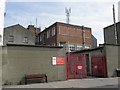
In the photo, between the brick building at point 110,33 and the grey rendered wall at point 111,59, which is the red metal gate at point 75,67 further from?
the brick building at point 110,33

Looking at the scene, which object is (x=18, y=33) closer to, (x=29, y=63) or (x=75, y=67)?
(x=75, y=67)

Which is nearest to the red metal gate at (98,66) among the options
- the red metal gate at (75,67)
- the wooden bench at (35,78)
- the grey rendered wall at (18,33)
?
the red metal gate at (75,67)

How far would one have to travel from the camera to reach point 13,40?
46344 mm

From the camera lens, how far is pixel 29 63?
17.1 meters

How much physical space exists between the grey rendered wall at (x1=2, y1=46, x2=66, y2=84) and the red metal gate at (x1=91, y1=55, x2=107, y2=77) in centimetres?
480

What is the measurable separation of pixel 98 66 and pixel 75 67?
3.39 metres

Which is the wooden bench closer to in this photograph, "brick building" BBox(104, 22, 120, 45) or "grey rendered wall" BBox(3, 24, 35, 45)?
"brick building" BBox(104, 22, 120, 45)

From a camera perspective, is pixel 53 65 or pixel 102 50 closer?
pixel 53 65

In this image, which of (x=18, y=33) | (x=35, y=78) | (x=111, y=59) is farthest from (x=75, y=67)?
(x=18, y=33)

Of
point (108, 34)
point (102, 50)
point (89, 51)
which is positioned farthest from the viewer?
point (108, 34)

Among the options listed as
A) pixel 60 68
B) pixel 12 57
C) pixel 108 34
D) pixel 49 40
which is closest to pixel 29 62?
pixel 12 57

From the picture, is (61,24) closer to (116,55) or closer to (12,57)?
(116,55)

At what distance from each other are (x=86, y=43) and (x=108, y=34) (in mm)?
10934

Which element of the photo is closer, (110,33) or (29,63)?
(29,63)
